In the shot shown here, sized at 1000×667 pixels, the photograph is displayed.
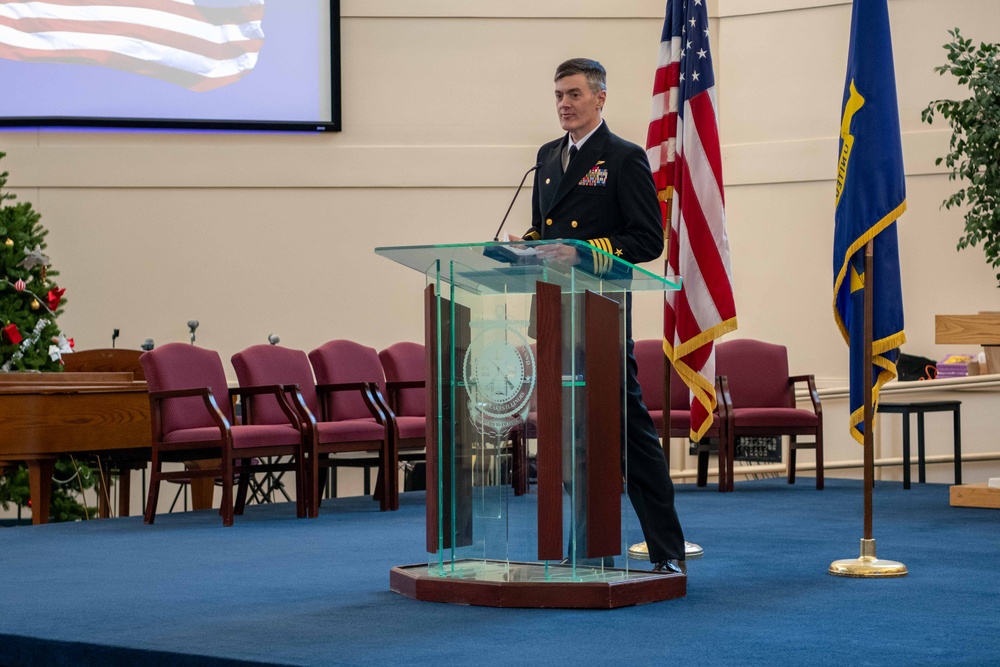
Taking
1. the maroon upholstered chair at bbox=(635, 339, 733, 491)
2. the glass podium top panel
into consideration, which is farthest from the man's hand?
the maroon upholstered chair at bbox=(635, 339, 733, 491)

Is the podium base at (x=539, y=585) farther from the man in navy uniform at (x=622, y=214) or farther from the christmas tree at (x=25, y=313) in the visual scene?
the christmas tree at (x=25, y=313)

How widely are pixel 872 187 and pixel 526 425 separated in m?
1.67

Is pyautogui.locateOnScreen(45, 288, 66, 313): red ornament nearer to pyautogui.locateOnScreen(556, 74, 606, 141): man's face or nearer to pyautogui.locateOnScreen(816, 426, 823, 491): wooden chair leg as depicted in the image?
pyautogui.locateOnScreen(816, 426, 823, 491): wooden chair leg

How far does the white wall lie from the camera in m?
9.37

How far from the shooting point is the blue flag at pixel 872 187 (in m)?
4.30

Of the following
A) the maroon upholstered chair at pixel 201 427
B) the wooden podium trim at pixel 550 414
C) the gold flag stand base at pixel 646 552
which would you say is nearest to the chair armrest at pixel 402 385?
the maroon upholstered chair at pixel 201 427

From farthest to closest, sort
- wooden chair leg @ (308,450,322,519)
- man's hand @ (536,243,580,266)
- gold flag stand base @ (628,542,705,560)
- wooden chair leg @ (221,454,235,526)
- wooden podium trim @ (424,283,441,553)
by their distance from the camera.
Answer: wooden chair leg @ (308,450,322,519) → wooden chair leg @ (221,454,235,526) → gold flag stand base @ (628,542,705,560) → wooden podium trim @ (424,283,441,553) → man's hand @ (536,243,580,266)

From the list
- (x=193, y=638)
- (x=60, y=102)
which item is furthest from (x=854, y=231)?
(x=60, y=102)

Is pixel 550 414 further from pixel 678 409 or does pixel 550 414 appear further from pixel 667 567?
pixel 678 409

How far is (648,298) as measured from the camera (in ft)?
31.1

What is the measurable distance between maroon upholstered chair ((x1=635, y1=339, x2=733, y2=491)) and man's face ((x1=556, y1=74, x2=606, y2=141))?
3.83 metres

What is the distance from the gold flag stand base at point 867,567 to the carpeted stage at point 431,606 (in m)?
0.07

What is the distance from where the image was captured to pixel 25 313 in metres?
7.35

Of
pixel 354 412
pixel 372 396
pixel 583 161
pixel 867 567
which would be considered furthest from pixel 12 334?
pixel 867 567
